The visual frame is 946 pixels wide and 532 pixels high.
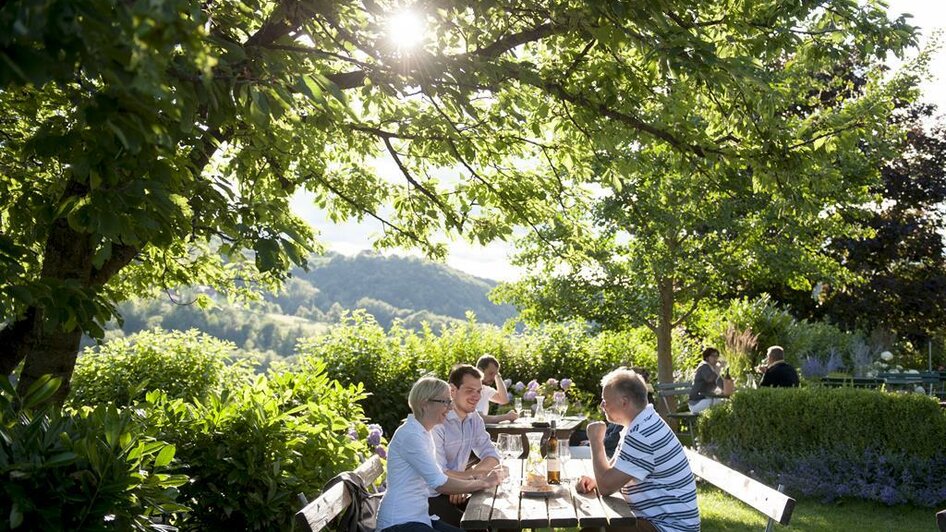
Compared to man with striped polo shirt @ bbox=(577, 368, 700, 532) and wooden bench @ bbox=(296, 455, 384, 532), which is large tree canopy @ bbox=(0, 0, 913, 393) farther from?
man with striped polo shirt @ bbox=(577, 368, 700, 532)

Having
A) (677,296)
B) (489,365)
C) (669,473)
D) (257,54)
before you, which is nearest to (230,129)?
(257,54)

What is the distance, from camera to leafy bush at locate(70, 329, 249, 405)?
12375 mm

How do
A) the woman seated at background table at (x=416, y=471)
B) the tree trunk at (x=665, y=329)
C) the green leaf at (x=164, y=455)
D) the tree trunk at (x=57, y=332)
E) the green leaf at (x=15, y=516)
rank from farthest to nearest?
the tree trunk at (x=665, y=329) → the tree trunk at (x=57, y=332) → the woman seated at background table at (x=416, y=471) → the green leaf at (x=164, y=455) → the green leaf at (x=15, y=516)

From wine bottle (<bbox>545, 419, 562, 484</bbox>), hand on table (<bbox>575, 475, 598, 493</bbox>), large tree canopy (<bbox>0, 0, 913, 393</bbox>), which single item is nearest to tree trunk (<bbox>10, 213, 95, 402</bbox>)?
large tree canopy (<bbox>0, 0, 913, 393</bbox>)

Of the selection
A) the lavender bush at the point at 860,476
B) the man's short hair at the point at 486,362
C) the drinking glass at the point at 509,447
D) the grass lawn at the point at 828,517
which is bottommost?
the grass lawn at the point at 828,517

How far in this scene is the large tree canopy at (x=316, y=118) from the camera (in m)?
2.65

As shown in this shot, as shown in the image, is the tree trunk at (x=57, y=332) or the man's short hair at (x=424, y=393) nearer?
the man's short hair at (x=424, y=393)

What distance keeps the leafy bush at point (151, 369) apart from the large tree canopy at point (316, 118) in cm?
294

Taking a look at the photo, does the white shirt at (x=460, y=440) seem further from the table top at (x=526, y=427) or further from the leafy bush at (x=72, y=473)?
the leafy bush at (x=72, y=473)

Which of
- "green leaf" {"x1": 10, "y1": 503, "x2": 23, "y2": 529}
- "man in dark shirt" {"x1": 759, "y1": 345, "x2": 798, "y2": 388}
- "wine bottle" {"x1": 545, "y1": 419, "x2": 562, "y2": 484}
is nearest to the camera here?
"green leaf" {"x1": 10, "y1": 503, "x2": 23, "y2": 529}

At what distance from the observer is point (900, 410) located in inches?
391

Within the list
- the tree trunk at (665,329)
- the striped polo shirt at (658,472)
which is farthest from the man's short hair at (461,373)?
the tree trunk at (665,329)

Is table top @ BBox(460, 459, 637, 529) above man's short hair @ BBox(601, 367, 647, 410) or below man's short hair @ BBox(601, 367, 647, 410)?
below

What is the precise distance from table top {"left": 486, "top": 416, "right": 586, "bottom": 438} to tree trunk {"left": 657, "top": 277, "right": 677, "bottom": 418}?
7.69 meters
